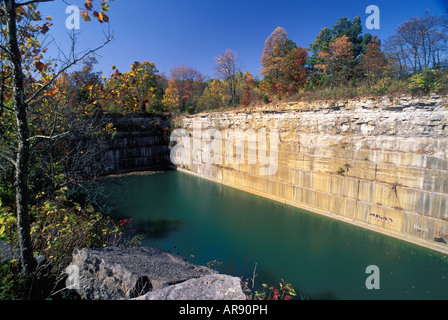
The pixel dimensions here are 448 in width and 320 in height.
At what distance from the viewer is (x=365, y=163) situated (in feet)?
31.6

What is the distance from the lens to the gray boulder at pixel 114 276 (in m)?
2.83

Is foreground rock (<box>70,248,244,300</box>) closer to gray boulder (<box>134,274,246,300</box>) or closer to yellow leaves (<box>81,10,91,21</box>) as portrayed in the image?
gray boulder (<box>134,274,246,300</box>)

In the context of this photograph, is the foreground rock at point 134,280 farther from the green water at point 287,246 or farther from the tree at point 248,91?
the tree at point 248,91

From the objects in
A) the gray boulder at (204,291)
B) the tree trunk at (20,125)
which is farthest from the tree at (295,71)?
the tree trunk at (20,125)

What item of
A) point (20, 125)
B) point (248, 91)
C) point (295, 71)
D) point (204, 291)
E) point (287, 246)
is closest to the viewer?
point (20, 125)

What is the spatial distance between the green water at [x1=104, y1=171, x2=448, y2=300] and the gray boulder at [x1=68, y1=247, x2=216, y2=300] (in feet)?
10.4

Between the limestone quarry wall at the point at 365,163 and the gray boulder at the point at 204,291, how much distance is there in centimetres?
868

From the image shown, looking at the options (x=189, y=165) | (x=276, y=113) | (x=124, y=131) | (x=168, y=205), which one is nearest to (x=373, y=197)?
(x=276, y=113)

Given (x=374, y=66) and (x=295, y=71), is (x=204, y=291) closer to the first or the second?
(x=374, y=66)

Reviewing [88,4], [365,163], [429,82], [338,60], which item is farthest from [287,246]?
[338,60]

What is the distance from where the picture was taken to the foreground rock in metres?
2.41

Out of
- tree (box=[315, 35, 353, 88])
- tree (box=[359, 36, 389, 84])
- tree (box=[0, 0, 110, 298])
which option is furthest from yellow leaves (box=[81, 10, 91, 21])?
tree (box=[315, 35, 353, 88])

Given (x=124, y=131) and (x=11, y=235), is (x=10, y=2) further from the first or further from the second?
(x=124, y=131)

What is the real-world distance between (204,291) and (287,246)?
6554 mm
